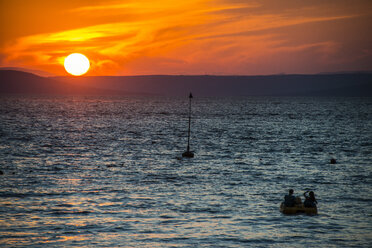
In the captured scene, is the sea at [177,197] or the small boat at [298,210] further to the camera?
the small boat at [298,210]

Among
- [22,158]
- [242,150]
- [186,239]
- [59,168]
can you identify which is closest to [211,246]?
[186,239]

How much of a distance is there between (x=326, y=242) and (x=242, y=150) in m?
40.6

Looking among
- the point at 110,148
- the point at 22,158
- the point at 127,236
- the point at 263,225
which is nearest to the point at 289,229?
the point at 263,225

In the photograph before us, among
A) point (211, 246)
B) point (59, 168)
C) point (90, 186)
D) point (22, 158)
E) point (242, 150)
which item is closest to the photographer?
point (211, 246)

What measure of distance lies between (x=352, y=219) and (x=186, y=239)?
11.8m

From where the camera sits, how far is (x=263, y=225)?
27.3 meters

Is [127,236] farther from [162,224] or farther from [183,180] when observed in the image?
[183,180]

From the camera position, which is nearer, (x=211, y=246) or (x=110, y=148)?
(x=211, y=246)

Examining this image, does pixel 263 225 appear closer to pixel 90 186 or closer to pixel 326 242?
pixel 326 242

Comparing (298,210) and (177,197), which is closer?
(298,210)

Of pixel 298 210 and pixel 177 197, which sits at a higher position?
pixel 298 210

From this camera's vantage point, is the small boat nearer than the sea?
No

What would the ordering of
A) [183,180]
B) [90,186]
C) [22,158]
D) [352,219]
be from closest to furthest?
[352,219]
[90,186]
[183,180]
[22,158]

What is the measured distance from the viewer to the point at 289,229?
87.4 feet
